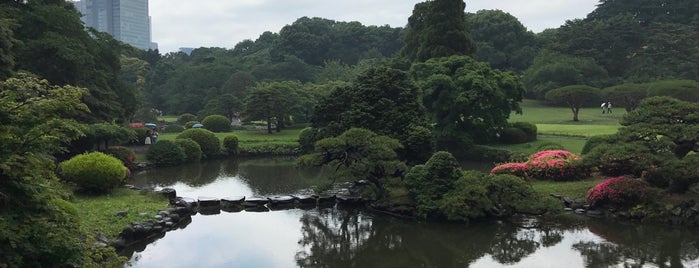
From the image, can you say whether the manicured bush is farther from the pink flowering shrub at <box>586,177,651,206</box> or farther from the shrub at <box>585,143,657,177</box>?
the shrub at <box>585,143,657,177</box>

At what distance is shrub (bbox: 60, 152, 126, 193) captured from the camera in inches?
638

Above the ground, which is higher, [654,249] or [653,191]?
[653,191]

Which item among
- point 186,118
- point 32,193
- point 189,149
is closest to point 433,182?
Answer: point 32,193

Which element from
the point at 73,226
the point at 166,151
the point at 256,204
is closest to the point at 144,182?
the point at 166,151

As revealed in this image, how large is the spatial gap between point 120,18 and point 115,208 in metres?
186

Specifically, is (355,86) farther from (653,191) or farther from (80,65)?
(80,65)

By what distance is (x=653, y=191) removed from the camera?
14641 millimetres

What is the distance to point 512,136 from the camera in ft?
94.3

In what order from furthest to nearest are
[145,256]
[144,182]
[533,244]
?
[144,182], [533,244], [145,256]

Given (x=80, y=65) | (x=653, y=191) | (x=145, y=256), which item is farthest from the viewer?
(x=80, y=65)

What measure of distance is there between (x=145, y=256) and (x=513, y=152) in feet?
59.9

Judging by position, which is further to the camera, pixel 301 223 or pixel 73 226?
pixel 301 223

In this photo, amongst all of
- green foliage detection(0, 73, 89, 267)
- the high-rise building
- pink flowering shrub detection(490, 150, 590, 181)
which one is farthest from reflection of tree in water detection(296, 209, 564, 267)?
the high-rise building

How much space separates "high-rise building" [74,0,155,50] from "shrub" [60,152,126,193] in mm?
174565
